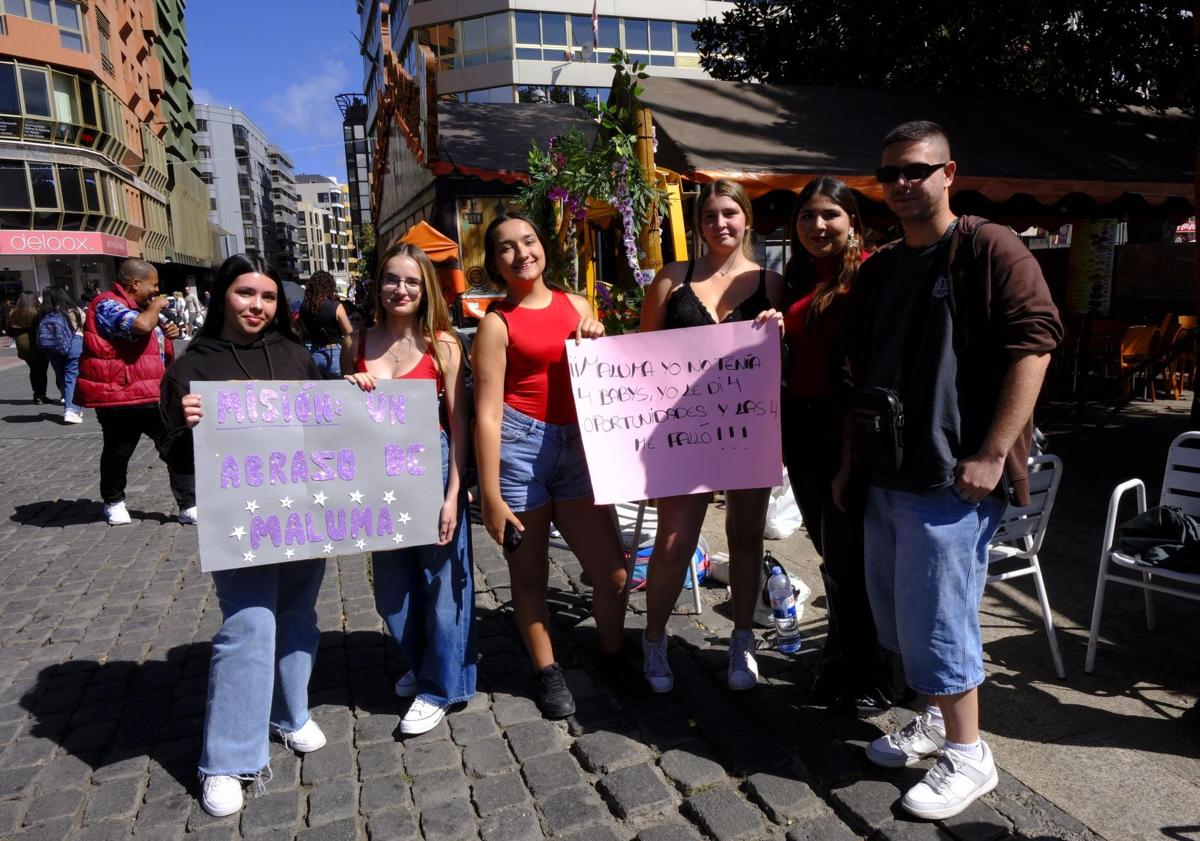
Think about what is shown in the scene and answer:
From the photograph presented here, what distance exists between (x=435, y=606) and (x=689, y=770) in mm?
1060

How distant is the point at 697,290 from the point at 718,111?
5.88 m

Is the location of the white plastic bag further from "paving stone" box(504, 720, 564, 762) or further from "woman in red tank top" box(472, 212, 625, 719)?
"paving stone" box(504, 720, 564, 762)

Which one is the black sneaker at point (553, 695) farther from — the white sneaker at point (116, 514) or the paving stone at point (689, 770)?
the white sneaker at point (116, 514)

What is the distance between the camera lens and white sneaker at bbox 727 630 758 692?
10.4 feet

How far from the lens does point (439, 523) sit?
9.29 ft

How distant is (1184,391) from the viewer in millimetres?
10266

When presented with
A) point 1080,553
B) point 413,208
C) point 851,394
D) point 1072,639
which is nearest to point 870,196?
point 1080,553

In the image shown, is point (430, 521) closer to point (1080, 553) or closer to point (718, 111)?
point (1080, 553)

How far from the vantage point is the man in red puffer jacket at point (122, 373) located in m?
5.87

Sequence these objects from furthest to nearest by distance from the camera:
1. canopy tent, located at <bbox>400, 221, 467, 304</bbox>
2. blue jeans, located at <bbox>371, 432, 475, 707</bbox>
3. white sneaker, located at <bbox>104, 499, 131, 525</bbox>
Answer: canopy tent, located at <bbox>400, 221, 467, 304</bbox>, white sneaker, located at <bbox>104, 499, 131, 525</bbox>, blue jeans, located at <bbox>371, 432, 475, 707</bbox>

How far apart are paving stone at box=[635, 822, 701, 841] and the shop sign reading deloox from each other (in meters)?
38.0

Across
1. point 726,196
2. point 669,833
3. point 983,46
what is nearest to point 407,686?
point 669,833

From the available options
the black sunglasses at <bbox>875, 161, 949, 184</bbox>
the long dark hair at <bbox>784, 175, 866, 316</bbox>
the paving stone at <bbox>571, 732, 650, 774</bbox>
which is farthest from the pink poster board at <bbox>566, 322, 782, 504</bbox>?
the paving stone at <bbox>571, 732, 650, 774</bbox>

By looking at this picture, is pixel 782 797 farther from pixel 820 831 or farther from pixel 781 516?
pixel 781 516
